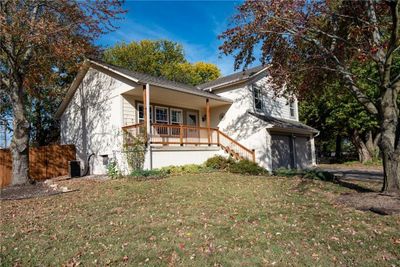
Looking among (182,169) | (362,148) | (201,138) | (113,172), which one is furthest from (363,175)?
(362,148)

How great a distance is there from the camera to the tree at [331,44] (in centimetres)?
703

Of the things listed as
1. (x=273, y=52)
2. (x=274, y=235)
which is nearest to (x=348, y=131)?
(x=273, y=52)

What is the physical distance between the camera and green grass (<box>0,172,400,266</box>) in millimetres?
4035

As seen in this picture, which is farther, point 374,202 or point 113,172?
point 113,172

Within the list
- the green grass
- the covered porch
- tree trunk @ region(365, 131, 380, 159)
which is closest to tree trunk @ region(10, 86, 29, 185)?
the green grass

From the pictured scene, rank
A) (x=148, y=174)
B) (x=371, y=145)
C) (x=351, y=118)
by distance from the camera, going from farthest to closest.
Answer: (x=371, y=145) < (x=351, y=118) < (x=148, y=174)

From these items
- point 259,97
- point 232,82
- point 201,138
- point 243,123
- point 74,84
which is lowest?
point 201,138

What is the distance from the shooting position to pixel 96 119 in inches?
599

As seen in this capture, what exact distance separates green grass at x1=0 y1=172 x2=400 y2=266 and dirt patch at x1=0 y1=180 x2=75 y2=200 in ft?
3.46

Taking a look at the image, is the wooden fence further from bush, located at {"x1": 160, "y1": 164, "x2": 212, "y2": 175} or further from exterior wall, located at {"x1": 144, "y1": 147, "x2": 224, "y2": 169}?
bush, located at {"x1": 160, "y1": 164, "x2": 212, "y2": 175}

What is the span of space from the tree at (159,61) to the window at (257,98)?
719 inches

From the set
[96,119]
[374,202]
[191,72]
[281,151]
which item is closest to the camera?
[374,202]

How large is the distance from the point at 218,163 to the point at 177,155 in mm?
2212

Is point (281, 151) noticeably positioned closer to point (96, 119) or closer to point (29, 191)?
point (96, 119)
